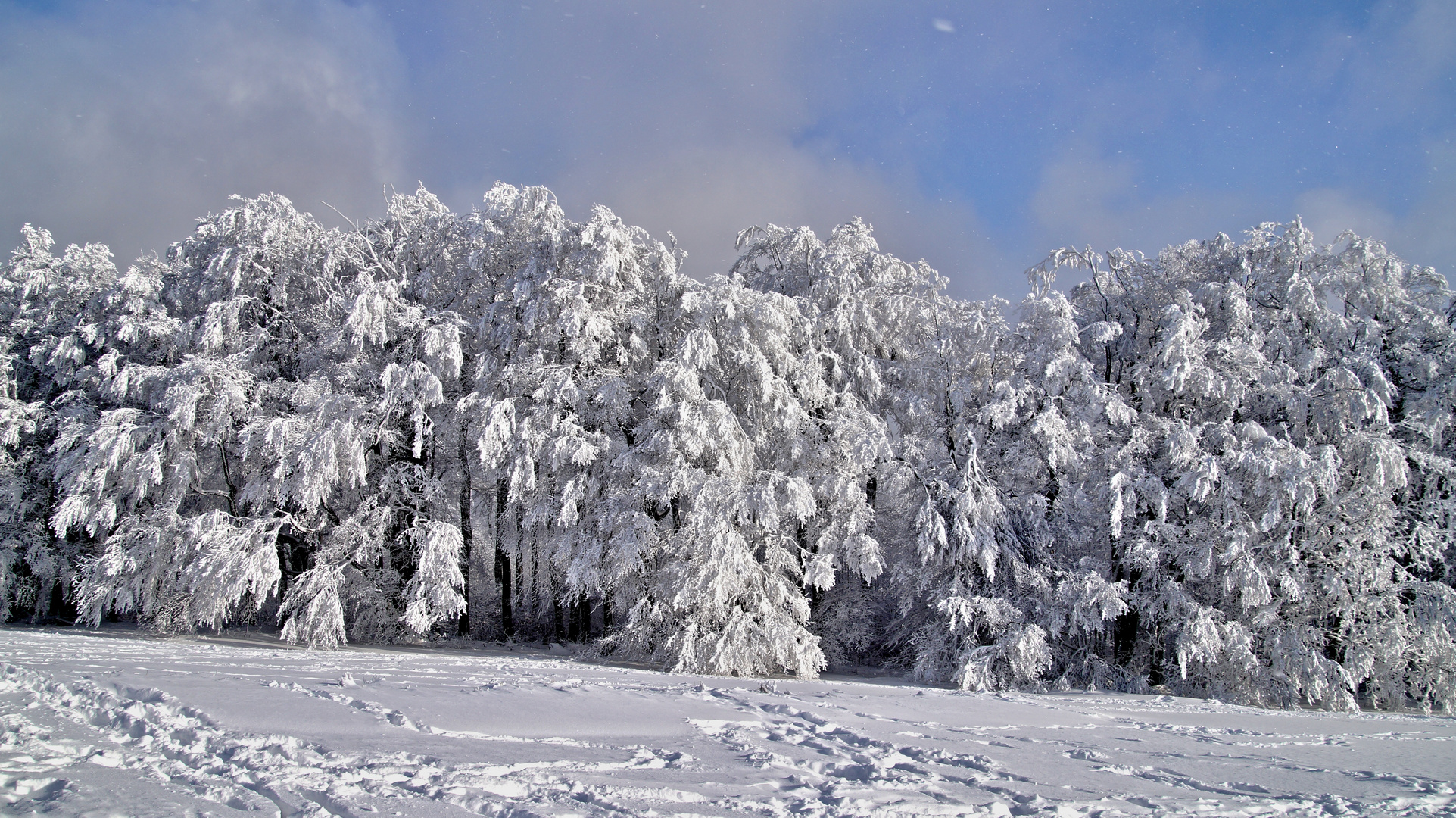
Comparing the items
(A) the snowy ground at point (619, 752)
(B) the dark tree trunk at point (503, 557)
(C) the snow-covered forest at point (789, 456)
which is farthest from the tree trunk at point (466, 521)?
(A) the snowy ground at point (619, 752)

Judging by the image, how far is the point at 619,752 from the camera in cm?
527

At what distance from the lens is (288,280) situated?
17.2 m

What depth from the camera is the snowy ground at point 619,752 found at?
4.18 metres

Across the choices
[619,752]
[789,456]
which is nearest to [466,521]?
[789,456]

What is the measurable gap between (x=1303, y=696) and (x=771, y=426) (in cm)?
1115

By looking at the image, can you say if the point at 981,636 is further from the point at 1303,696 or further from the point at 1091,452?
the point at 1303,696

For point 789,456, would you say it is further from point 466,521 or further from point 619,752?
point 619,752

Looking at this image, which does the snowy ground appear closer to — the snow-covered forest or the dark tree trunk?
the snow-covered forest

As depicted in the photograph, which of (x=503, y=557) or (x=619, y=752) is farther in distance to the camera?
(x=503, y=557)

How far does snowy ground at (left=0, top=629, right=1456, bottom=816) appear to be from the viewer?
4176mm

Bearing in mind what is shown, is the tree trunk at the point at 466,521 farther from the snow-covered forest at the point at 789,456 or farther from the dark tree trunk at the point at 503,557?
the dark tree trunk at the point at 503,557

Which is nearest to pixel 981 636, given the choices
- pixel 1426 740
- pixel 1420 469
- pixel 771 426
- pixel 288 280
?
pixel 771 426

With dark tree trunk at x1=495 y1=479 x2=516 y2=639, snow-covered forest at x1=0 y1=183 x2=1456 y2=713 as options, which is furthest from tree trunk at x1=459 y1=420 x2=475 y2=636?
dark tree trunk at x1=495 y1=479 x2=516 y2=639

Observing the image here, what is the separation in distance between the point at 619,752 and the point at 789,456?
9.94 metres
